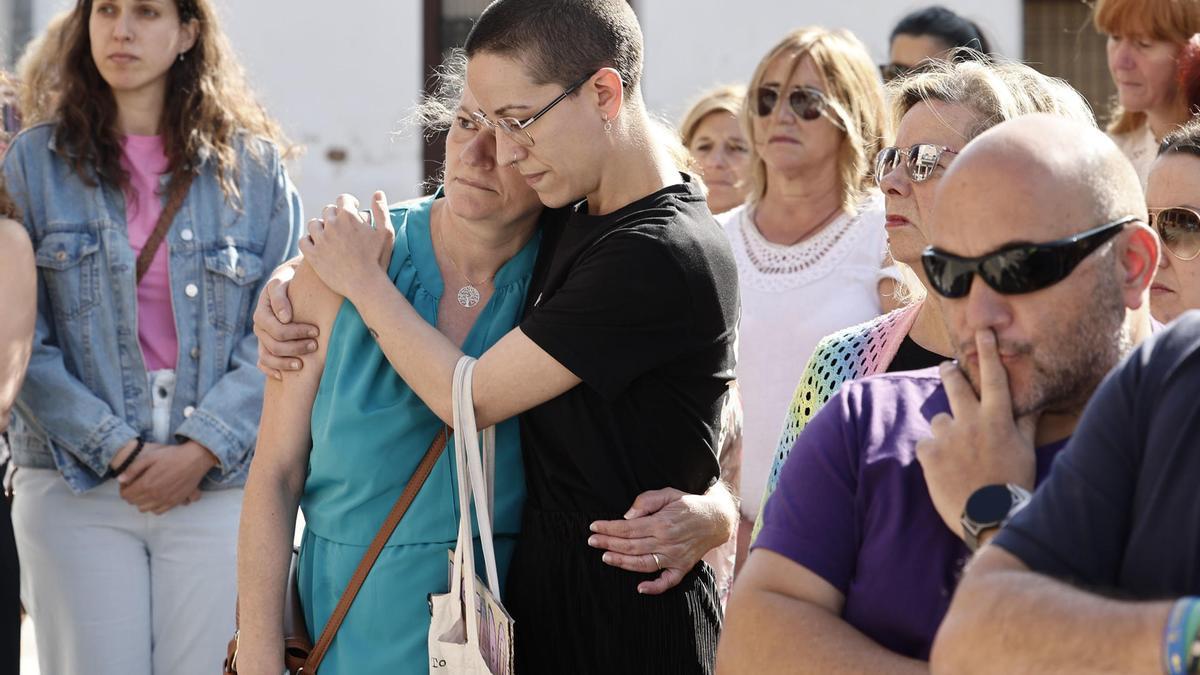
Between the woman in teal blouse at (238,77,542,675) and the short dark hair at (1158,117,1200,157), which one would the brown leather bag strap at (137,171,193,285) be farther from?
the short dark hair at (1158,117,1200,157)

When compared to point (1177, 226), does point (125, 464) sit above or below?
below

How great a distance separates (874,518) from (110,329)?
2.53 metres

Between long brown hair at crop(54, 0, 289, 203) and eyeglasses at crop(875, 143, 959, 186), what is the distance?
2033mm

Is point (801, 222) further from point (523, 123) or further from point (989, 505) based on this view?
point (989, 505)

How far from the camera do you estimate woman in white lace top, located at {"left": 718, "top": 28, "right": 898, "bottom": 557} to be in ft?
13.0

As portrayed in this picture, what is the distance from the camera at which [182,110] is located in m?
4.11

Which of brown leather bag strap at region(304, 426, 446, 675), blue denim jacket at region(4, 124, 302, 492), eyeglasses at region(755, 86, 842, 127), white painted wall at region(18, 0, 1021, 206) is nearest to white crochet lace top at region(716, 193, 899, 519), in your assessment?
eyeglasses at region(755, 86, 842, 127)

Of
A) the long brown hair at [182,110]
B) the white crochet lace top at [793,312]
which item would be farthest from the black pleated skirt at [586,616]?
the long brown hair at [182,110]

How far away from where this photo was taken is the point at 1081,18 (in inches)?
416

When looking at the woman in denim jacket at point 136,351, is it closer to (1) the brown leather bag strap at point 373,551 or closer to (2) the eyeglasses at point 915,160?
(1) the brown leather bag strap at point 373,551

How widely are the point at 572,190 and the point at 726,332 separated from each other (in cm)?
38

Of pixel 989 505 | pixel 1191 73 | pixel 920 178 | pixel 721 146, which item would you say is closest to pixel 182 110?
pixel 721 146

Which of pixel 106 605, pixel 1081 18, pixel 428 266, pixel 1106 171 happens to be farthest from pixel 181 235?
pixel 1081 18

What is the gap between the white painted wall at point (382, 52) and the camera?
10.5 m
